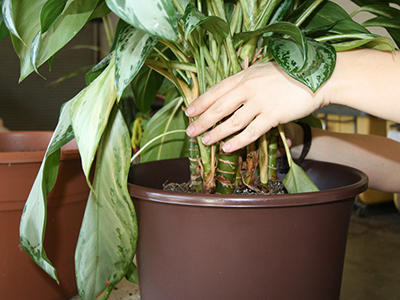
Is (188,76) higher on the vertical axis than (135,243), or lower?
higher

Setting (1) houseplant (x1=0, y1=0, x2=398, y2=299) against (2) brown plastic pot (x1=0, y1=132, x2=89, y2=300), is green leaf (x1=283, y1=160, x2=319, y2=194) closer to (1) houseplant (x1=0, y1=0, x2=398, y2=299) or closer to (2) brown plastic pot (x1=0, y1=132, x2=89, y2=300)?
(1) houseplant (x1=0, y1=0, x2=398, y2=299)

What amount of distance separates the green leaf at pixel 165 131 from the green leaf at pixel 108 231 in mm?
243

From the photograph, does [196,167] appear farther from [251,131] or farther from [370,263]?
[370,263]

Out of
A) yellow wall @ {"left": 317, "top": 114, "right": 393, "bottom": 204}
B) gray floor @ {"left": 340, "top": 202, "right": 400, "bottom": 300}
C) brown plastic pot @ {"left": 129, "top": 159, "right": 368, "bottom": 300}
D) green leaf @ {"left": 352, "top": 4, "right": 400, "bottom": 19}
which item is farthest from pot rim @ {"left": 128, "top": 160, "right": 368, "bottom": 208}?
yellow wall @ {"left": 317, "top": 114, "right": 393, "bottom": 204}

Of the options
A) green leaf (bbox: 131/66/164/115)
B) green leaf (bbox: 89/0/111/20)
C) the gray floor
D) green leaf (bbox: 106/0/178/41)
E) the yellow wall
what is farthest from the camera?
the yellow wall

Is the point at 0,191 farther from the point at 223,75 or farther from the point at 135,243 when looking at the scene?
the point at 223,75

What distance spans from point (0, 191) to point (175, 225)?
289mm

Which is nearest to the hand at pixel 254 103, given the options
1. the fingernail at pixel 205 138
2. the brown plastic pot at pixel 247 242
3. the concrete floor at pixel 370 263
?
the fingernail at pixel 205 138

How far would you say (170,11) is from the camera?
292mm

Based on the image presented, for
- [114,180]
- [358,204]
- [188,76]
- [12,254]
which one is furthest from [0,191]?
[358,204]

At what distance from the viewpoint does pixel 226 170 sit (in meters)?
0.49

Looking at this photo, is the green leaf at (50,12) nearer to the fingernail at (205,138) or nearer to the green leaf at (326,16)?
the fingernail at (205,138)

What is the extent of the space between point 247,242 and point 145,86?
0.41 meters

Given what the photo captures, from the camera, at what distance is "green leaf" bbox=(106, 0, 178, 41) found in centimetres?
29
